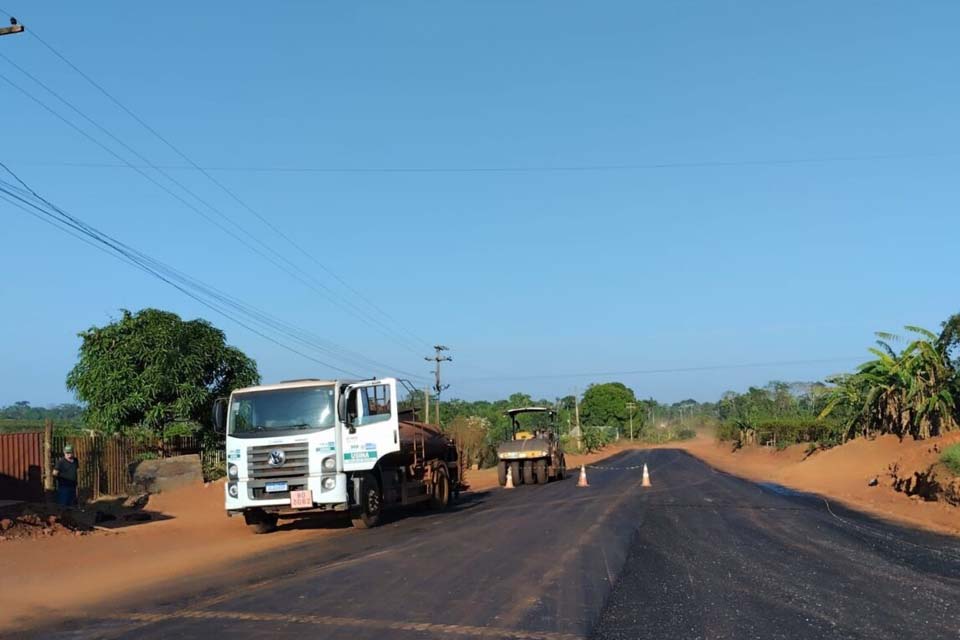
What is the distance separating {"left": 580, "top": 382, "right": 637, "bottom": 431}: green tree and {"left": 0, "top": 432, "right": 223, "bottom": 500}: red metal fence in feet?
308

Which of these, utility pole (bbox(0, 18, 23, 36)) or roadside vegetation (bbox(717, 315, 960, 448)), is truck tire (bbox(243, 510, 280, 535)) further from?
roadside vegetation (bbox(717, 315, 960, 448))

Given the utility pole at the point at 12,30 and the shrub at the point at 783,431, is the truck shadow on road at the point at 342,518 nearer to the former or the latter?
the utility pole at the point at 12,30

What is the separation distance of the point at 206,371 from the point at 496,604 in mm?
21338

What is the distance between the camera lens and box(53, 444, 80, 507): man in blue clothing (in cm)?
1811

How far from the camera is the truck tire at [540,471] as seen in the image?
3114 cm

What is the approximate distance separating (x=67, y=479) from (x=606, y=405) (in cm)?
10655

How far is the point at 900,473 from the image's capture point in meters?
22.8

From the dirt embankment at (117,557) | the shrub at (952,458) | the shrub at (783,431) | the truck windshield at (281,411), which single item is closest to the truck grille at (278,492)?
the dirt embankment at (117,557)

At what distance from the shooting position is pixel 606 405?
121 meters

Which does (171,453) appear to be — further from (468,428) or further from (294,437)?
(468,428)

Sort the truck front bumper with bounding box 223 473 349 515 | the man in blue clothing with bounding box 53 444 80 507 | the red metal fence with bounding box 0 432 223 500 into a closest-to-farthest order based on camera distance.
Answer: the truck front bumper with bounding box 223 473 349 515
the man in blue clothing with bounding box 53 444 80 507
the red metal fence with bounding box 0 432 223 500

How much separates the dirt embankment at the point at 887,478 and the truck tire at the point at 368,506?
35.3 feet

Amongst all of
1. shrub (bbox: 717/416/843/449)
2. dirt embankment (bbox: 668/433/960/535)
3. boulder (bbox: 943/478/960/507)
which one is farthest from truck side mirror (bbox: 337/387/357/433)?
shrub (bbox: 717/416/843/449)

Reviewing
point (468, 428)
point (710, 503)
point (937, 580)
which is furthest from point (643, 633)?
point (468, 428)
